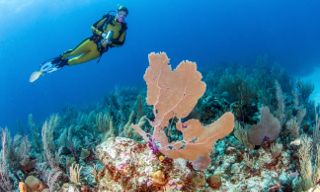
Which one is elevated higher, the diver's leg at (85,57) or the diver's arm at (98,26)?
the diver's arm at (98,26)

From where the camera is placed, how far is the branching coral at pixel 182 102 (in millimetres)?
4031

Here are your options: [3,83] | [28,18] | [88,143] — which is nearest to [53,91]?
[3,83]

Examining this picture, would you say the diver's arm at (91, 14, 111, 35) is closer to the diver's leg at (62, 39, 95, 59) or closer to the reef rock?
the diver's leg at (62, 39, 95, 59)

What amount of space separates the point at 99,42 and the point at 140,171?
6.03 meters

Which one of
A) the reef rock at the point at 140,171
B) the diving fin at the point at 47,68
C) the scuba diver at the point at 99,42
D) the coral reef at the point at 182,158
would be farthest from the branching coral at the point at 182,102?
the diving fin at the point at 47,68

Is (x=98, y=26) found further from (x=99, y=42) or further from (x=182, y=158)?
(x=182, y=158)

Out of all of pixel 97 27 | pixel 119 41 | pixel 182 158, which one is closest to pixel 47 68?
pixel 97 27

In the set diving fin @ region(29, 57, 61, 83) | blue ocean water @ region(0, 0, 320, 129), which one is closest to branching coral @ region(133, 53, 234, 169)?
diving fin @ region(29, 57, 61, 83)

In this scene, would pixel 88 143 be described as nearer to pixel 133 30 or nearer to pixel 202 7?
pixel 202 7

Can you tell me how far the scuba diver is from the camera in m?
9.09

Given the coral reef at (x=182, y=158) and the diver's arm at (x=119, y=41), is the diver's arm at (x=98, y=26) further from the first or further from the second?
the coral reef at (x=182, y=158)

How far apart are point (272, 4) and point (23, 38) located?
53.7 metres

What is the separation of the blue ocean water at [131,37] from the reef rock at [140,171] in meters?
39.8

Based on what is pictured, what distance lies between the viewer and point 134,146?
170 inches
